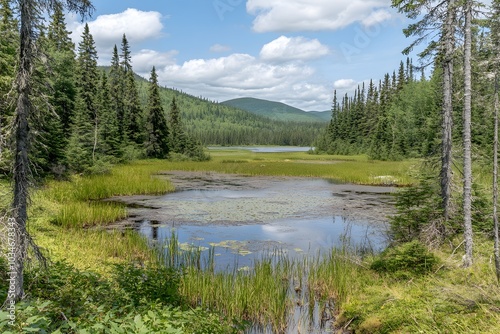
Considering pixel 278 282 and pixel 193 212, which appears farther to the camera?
pixel 193 212

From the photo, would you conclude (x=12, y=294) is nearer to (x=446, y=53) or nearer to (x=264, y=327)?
(x=264, y=327)

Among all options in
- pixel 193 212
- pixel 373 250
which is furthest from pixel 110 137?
pixel 373 250

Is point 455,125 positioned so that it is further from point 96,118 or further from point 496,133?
point 96,118

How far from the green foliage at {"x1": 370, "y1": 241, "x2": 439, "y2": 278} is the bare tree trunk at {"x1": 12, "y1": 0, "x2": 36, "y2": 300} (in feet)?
27.0

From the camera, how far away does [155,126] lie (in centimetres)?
5197

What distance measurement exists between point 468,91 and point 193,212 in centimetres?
1370

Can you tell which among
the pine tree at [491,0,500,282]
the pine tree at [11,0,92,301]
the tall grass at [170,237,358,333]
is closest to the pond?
the tall grass at [170,237,358,333]

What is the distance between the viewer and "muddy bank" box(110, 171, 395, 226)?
1752cm

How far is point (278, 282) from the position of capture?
27.4ft

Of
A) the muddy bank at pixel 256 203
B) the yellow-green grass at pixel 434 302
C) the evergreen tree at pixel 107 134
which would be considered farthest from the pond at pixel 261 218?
the evergreen tree at pixel 107 134

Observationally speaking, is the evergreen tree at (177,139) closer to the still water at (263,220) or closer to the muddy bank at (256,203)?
the muddy bank at (256,203)

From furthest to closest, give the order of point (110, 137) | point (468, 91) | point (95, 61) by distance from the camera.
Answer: point (95, 61), point (110, 137), point (468, 91)

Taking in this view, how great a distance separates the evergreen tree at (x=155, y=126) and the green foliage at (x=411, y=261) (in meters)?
45.9

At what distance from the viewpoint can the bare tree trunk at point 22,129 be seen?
491 cm
